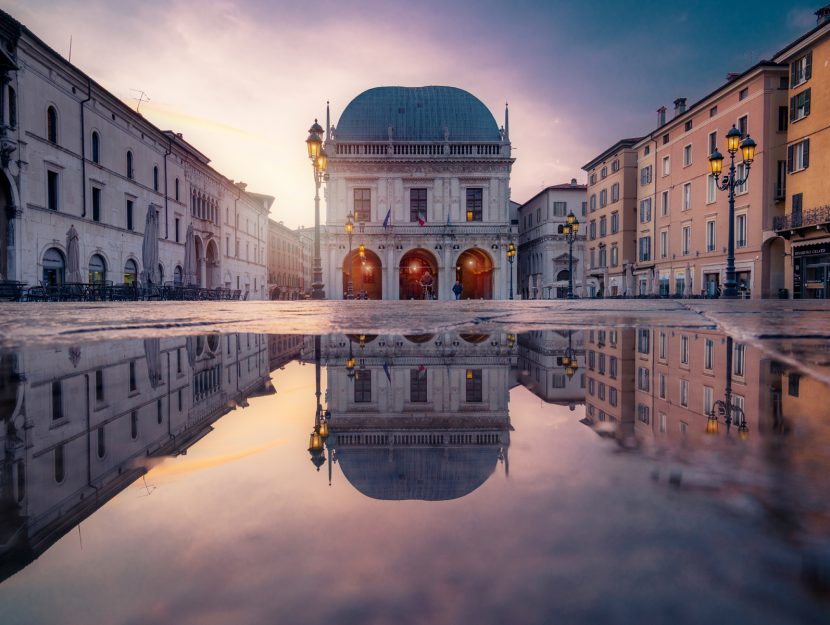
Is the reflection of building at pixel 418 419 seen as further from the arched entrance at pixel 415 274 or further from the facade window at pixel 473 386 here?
the arched entrance at pixel 415 274

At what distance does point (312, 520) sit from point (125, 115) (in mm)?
32335

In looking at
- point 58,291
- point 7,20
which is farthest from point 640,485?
point 7,20

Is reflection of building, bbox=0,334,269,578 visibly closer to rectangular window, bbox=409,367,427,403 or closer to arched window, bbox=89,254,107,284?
rectangular window, bbox=409,367,427,403

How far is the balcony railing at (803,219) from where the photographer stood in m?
23.8

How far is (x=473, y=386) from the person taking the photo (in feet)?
4.97

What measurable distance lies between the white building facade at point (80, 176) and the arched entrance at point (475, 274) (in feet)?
66.6

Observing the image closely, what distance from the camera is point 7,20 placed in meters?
18.0

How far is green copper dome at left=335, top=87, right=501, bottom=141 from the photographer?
42.2 meters

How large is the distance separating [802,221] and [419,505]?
31.1 metres

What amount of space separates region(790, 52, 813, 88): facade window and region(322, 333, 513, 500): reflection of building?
105 ft

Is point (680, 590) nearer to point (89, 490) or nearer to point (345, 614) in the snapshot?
point (345, 614)

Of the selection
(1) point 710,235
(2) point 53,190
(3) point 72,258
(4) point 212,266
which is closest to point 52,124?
(2) point 53,190

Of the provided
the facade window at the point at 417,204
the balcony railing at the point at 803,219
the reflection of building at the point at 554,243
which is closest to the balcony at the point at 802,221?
the balcony railing at the point at 803,219

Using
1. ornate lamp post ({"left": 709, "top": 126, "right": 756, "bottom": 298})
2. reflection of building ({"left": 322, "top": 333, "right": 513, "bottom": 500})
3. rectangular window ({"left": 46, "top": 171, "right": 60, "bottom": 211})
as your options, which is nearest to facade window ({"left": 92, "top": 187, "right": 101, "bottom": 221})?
rectangular window ({"left": 46, "top": 171, "right": 60, "bottom": 211})
